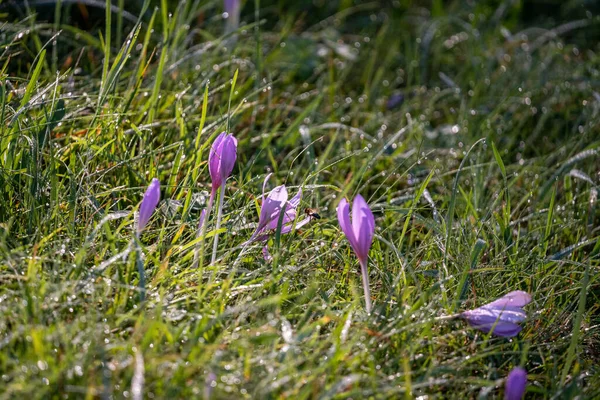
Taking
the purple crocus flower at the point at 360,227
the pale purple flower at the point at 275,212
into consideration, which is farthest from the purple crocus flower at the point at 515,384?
the pale purple flower at the point at 275,212

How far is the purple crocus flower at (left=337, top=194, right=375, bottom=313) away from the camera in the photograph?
1.69 m

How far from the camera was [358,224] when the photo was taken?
1706mm

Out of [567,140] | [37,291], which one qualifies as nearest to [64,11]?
[37,291]

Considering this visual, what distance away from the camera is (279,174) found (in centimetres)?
249

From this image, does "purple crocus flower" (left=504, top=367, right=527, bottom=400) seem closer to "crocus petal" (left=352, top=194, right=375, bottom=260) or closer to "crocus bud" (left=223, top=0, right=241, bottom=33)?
"crocus petal" (left=352, top=194, right=375, bottom=260)

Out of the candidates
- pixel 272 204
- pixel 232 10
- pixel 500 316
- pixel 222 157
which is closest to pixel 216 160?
pixel 222 157

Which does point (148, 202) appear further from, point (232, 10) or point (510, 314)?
point (232, 10)

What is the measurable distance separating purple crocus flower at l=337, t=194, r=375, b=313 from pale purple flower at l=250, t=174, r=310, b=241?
17cm

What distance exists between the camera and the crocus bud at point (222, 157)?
1.84 metres

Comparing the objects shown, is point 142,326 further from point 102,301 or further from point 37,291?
point 37,291

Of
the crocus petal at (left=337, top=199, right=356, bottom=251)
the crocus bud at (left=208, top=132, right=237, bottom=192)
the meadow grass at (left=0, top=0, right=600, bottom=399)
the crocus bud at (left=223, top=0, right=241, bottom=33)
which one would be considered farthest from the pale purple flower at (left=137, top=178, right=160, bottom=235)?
the crocus bud at (left=223, top=0, right=241, bottom=33)

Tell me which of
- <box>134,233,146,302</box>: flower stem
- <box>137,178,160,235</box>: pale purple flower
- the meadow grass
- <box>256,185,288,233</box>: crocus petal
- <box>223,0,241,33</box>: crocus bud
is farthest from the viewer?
<box>223,0,241,33</box>: crocus bud

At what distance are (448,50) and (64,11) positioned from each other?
6.53 ft

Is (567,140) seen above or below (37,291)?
below
